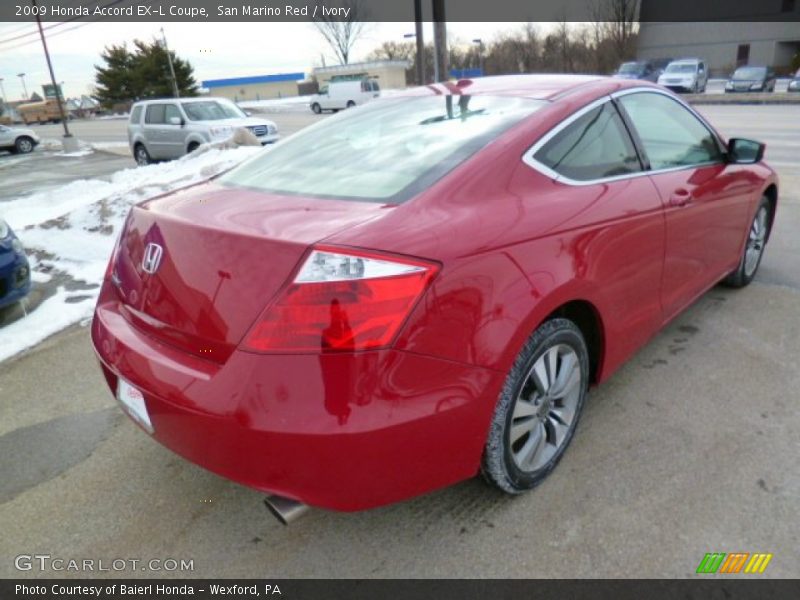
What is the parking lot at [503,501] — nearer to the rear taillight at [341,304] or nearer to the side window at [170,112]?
the rear taillight at [341,304]

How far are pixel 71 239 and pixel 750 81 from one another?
32555 mm

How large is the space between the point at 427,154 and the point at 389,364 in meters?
0.96

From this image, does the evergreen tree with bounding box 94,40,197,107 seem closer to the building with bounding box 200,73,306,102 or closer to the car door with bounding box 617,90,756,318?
the building with bounding box 200,73,306,102

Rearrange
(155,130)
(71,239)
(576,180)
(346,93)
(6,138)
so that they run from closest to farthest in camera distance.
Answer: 1. (576,180)
2. (71,239)
3. (155,130)
4. (6,138)
5. (346,93)

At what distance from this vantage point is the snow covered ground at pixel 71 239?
427 centimetres

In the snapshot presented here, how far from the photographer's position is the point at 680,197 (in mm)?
2820

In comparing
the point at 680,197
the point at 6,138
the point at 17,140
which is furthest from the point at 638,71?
the point at 680,197

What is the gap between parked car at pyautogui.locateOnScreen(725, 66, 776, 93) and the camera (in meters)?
29.1

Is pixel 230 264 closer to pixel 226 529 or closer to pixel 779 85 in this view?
pixel 226 529

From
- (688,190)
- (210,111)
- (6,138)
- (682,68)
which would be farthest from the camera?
(682,68)

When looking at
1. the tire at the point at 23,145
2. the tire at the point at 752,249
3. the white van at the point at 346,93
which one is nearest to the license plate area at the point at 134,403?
the tire at the point at 752,249

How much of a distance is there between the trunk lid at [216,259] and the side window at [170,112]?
13.4m

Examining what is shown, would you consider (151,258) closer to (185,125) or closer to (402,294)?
(402,294)

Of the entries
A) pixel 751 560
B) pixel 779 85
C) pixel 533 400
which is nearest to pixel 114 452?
pixel 533 400
